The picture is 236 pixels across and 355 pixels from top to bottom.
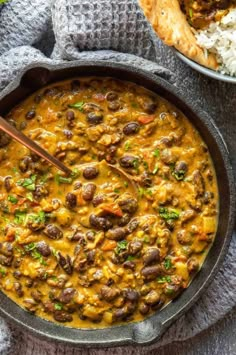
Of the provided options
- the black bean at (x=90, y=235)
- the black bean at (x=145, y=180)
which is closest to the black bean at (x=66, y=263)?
the black bean at (x=90, y=235)

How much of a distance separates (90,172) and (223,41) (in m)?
A: 0.81

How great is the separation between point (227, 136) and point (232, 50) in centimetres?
48

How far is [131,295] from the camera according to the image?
3.07 meters

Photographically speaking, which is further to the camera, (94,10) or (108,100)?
(94,10)

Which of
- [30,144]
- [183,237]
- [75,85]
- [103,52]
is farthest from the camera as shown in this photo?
[103,52]

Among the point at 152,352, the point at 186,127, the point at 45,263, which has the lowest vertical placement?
the point at 152,352

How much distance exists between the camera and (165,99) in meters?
3.21

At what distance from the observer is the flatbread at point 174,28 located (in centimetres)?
307

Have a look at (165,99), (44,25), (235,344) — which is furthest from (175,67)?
(235,344)

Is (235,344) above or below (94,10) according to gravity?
below

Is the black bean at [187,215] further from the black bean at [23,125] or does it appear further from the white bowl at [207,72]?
the black bean at [23,125]

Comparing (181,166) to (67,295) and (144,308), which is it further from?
(67,295)

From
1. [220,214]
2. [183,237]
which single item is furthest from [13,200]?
[220,214]

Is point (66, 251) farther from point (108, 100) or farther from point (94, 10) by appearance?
point (94, 10)
